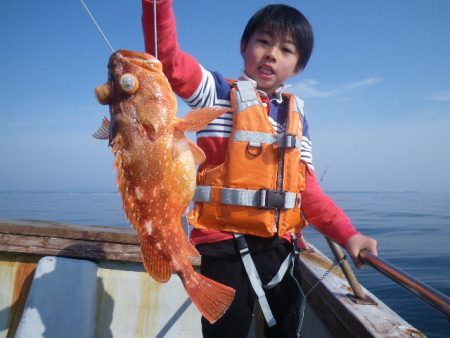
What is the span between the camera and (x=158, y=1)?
195 cm

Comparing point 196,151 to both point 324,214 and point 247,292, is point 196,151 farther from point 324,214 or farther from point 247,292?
point 324,214

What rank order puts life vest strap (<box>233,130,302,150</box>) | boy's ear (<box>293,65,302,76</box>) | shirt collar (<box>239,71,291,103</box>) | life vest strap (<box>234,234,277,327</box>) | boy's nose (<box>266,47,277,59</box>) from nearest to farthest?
1. life vest strap (<box>234,234,277,327</box>)
2. life vest strap (<box>233,130,302,150</box>)
3. boy's nose (<box>266,47,277,59</box>)
4. shirt collar (<box>239,71,291,103</box>)
5. boy's ear (<box>293,65,302,76</box>)

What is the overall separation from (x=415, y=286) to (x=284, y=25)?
6.92ft

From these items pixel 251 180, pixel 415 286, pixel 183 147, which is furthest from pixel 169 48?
pixel 415 286

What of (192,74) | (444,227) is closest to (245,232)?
(192,74)

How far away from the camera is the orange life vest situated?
2422mm

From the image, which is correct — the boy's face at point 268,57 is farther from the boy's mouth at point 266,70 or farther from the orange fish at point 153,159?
the orange fish at point 153,159

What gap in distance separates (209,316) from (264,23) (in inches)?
89.0

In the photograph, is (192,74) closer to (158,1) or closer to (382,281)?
(158,1)

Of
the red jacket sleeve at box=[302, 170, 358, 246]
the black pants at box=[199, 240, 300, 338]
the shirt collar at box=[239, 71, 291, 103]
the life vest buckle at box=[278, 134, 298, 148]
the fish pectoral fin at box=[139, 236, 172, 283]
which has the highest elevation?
the shirt collar at box=[239, 71, 291, 103]

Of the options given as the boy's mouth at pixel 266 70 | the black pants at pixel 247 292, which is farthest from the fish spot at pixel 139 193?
the boy's mouth at pixel 266 70

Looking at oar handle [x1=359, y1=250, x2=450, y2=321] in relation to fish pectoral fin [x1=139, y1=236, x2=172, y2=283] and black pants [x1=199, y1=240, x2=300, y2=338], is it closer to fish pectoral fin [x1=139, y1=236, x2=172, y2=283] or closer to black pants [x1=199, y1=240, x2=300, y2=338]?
black pants [x1=199, y1=240, x2=300, y2=338]

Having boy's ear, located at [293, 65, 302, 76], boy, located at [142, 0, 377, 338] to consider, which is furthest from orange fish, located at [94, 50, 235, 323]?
boy's ear, located at [293, 65, 302, 76]

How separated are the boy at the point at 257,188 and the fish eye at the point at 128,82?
27 centimetres
